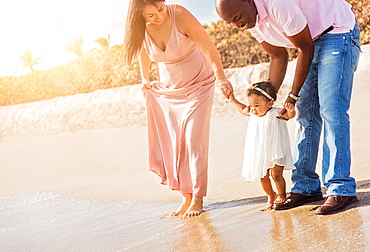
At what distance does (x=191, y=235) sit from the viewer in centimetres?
337

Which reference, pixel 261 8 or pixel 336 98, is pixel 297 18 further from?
pixel 336 98

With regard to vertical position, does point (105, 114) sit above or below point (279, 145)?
below

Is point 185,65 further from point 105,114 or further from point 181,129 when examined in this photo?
point 105,114

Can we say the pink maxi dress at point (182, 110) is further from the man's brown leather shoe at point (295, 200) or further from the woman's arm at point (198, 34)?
the man's brown leather shoe at point (295, 200)

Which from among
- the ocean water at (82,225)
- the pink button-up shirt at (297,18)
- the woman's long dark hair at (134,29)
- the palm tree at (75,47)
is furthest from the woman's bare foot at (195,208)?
the palm tree at (75,47)

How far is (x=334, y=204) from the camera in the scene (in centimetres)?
329

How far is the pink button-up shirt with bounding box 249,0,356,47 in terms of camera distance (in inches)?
125

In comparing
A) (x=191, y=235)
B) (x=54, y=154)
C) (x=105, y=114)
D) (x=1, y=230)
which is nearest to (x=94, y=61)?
(x=105, y=114)

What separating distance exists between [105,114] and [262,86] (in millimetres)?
9607

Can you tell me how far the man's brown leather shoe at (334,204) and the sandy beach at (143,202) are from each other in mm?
48

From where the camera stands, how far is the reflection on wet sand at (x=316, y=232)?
2695 mm

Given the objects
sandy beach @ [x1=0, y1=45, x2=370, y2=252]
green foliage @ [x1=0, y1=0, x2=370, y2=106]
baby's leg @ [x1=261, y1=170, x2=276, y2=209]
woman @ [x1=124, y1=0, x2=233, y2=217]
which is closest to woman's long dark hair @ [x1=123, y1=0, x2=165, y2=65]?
woman @ [x1=124, y1=0, x2=233, y2=217]

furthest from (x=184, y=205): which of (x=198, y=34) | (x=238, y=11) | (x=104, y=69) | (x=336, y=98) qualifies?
(x=104, y=69)

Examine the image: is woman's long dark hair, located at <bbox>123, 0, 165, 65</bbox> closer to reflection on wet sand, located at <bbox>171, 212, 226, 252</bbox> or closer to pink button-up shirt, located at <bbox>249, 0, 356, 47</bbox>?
pink button-up shirt, located at <bbox>249, 0, 356, 47</bbox>
